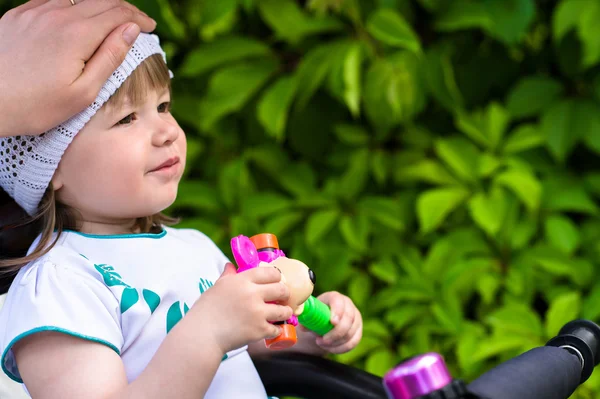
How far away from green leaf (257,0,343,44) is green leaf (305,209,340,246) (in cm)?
38

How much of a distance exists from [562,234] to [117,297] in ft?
3.65

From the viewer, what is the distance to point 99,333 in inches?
28.0

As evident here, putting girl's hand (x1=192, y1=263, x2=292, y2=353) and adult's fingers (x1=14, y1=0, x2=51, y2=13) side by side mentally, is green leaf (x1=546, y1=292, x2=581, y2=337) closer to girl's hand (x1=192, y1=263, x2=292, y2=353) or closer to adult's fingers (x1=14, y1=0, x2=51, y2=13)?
girl's hand (x1=192, y1=263, x2=292, y2=353)

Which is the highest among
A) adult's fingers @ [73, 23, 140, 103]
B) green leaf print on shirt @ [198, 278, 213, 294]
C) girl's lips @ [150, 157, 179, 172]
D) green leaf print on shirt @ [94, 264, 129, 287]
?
adult's fingers @ [73, 23, 140, 103]

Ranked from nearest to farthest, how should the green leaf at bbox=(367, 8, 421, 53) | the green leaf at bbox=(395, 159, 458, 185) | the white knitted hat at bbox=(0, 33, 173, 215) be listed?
the white knitted hat at bbox=(0, 33, 173, 215)
the green leaf at bbox=(367, 8, 421, 53)
the green leaf at bbox=(395, 159, 458, 185)

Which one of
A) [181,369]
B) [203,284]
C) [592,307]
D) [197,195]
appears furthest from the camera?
[197,195]

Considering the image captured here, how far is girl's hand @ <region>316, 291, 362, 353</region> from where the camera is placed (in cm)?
92

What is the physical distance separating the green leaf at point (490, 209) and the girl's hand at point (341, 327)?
635 mm

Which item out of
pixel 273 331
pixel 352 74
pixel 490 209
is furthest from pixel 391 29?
pixel 273 331

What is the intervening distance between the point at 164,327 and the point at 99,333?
92mm

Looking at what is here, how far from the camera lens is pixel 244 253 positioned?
71 cm

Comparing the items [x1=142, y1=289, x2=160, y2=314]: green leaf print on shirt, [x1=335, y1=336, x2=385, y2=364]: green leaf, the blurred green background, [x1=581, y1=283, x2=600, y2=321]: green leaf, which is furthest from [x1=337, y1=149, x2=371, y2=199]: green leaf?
[x1=142, y1=289, x2=160, y2=314]: green leaf print on shirt

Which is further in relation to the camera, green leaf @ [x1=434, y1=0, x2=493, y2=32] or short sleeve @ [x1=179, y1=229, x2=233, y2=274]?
green leaf @ [x1=434, y1=0, x2=493, y2=32]

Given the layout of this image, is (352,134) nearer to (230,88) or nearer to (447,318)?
(230,88)
